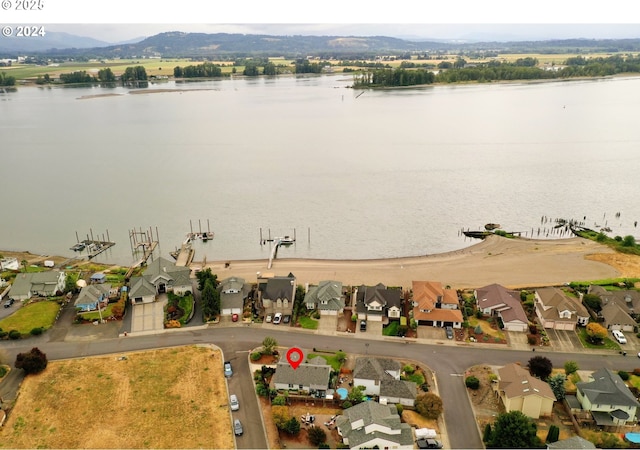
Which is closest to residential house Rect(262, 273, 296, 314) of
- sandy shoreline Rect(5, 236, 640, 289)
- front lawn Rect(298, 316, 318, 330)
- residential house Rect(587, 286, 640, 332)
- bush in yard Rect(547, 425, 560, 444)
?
front lawn Rect(298, 316, 318, 330)

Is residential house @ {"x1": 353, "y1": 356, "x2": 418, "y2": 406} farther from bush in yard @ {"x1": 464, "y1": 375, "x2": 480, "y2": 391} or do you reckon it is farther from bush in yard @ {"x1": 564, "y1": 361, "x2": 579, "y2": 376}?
bush in yard @ {"x1": 564, "y1": 361, "x2": 579, "y2": 376}

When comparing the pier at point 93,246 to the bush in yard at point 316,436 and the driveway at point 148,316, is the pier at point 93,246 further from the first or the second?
the bush in yard at point 316,436

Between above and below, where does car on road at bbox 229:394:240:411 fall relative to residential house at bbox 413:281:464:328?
below

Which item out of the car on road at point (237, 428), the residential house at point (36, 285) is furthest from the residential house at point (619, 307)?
the residential house at point (36, 285)

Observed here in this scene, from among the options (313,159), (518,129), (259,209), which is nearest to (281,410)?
(259,209)

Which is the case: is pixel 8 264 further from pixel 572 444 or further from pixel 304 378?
pixel 572 444
